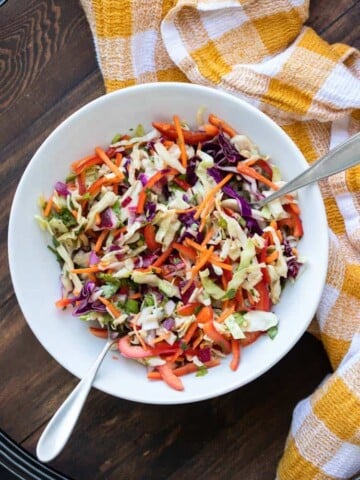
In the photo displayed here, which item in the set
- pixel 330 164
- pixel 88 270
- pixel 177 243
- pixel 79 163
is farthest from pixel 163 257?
pixel 330 164

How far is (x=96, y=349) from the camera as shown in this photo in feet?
4.30

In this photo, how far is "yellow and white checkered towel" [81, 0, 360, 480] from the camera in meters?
1.33

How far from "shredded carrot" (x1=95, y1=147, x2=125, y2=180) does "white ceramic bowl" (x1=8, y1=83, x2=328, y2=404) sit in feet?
0.05

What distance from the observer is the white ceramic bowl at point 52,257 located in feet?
4.03

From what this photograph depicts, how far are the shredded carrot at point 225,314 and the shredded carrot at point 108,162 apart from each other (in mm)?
306

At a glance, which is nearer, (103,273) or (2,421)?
(103,273)

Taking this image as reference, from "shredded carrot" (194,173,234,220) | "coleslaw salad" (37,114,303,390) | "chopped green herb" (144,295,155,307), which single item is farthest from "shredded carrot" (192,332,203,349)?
"shredded carrot" (194,173,234,220)

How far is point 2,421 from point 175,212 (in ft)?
2.10

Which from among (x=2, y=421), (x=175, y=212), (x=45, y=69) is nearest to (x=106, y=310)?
(x=175, y=212)

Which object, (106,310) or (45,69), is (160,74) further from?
(106,310)

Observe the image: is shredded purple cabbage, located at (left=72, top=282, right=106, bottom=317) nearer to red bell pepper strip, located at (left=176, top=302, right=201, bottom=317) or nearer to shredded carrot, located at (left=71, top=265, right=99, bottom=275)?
shredded carrot, located at (left=71, top=265, right=99, bottom=275)

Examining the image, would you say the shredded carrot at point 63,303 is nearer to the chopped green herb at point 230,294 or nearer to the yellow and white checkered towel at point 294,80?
the chopped green herb at point 230,294

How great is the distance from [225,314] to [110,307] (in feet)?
0.68

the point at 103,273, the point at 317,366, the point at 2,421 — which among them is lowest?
the point at 317,366
